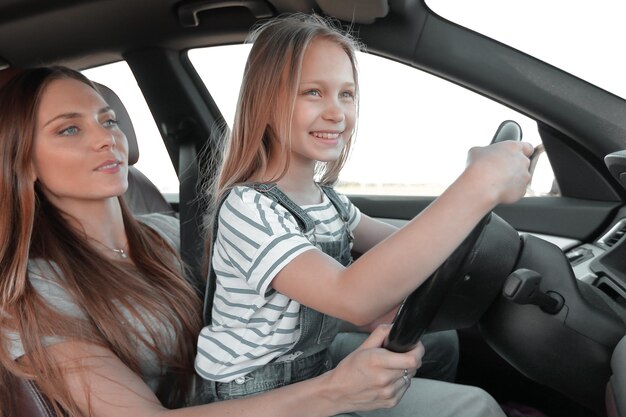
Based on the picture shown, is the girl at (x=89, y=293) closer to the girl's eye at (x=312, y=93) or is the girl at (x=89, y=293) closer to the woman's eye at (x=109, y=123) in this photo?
the woman's eye at (x=109, y=123)

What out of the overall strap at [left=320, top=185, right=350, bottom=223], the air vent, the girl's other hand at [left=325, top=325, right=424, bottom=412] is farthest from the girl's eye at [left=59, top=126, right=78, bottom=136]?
the air vent

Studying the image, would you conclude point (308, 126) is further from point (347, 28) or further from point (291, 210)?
point (347, 28)

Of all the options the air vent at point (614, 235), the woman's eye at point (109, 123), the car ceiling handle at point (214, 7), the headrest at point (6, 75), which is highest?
the car ceiling handle at point (214, 7)

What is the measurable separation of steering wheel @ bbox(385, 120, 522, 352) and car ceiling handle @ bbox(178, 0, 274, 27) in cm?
131

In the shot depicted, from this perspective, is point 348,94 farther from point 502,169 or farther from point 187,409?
point 187,409

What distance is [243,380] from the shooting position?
1309mm

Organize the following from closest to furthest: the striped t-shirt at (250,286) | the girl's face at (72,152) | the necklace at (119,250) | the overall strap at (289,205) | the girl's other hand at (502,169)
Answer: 1. the girl's other hand at (502,169)
2. the striped t-shirt at (250,286)
3. the overall strap at (289,205)
4. the girl's face at (72,152)
5. the necklace at (119,250)

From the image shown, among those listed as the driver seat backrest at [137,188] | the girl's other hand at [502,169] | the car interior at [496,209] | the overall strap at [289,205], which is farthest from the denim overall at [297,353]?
the driver seat backrest at [137,188]

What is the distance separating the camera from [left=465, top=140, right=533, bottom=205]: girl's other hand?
3.00ft

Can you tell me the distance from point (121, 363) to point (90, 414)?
10cm

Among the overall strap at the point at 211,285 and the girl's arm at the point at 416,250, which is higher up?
the girl's arm at the point at 416,250

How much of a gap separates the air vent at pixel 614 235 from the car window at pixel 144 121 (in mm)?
1467

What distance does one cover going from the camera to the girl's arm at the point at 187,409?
114 cm

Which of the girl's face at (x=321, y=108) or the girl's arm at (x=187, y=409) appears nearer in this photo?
the girl's arm at (x=187, y=409)
